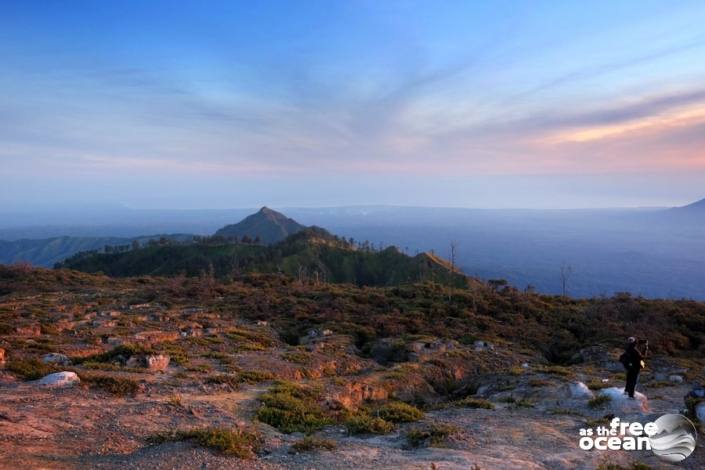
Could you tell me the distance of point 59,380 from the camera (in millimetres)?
14211

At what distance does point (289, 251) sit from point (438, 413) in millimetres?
142324

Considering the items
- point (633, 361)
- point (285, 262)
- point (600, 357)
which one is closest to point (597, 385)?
point (633, 361)

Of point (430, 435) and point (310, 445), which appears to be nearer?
point (310, 445)

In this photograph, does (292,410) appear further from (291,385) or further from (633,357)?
(633,357)

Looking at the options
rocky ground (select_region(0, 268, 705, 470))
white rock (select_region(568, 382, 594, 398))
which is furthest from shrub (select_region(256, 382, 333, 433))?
white rock (select_region(568, 382, 594, 398))

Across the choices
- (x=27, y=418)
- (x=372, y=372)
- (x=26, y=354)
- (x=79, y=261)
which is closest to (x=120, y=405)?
(x=27, y=418)

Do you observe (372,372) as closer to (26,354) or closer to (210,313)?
(26,354)

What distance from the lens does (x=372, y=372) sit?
22.9 meters

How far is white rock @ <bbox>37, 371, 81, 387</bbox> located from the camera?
14.1 metres

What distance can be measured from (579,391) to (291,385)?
1172 cm

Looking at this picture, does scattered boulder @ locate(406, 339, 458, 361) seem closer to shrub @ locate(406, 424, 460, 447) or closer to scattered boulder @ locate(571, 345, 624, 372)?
scattered boulder @ locate(571, 345, 624, 372)

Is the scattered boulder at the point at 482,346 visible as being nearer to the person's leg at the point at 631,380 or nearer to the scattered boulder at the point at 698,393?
the person's leg at the point at 631,380

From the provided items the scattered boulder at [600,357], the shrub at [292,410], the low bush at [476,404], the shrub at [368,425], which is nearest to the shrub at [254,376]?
the shrub at [292,410]

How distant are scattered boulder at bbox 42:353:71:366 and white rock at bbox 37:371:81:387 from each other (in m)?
3.43
